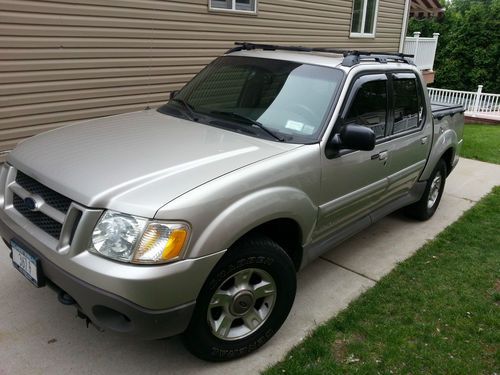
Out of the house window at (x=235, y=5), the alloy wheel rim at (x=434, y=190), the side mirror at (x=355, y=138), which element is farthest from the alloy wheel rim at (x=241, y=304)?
the house window at (x=235, y=5)

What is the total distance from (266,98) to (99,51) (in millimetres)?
3312

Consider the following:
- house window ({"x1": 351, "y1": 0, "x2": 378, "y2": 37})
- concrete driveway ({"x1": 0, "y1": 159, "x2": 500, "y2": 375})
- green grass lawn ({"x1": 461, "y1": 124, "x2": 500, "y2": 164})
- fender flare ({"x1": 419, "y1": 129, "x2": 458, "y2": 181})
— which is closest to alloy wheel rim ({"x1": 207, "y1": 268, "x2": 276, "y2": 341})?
concrete driveway ({"x1": 0, "y1": 159, "x2": 500, "y2": 375})

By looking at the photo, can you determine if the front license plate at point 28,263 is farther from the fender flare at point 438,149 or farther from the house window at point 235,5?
the house window at point 235,5

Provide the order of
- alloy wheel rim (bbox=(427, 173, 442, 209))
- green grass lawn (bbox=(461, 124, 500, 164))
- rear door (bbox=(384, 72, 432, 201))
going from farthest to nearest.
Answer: green grass lawn (bbox=(461, 124, 500, 164)), alloy wheel rim (bbox=(427, 173, 442, 209)), rear door (bbox=(384, 72, 432, 201))

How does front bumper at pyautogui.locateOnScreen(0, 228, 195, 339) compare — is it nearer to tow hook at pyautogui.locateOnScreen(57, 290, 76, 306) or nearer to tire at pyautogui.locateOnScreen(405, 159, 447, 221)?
tow hook at pyautogui.locateOnScreen(57, 290, 76, 306)

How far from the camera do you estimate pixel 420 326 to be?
3291 millimetres

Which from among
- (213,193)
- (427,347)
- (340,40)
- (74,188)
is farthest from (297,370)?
(340,40)

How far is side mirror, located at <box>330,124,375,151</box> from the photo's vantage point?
3.02 metres

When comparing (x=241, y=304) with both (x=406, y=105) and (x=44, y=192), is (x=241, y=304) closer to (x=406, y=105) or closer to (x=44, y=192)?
(x=44, y=192)

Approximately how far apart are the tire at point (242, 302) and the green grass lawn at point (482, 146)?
277 inches

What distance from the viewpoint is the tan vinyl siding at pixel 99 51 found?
5113 millimetres

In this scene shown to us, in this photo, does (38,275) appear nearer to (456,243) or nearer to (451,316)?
(451,316)

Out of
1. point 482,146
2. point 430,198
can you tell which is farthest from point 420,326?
point 482,146

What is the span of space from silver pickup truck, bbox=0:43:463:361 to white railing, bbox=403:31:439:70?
39.4ft
